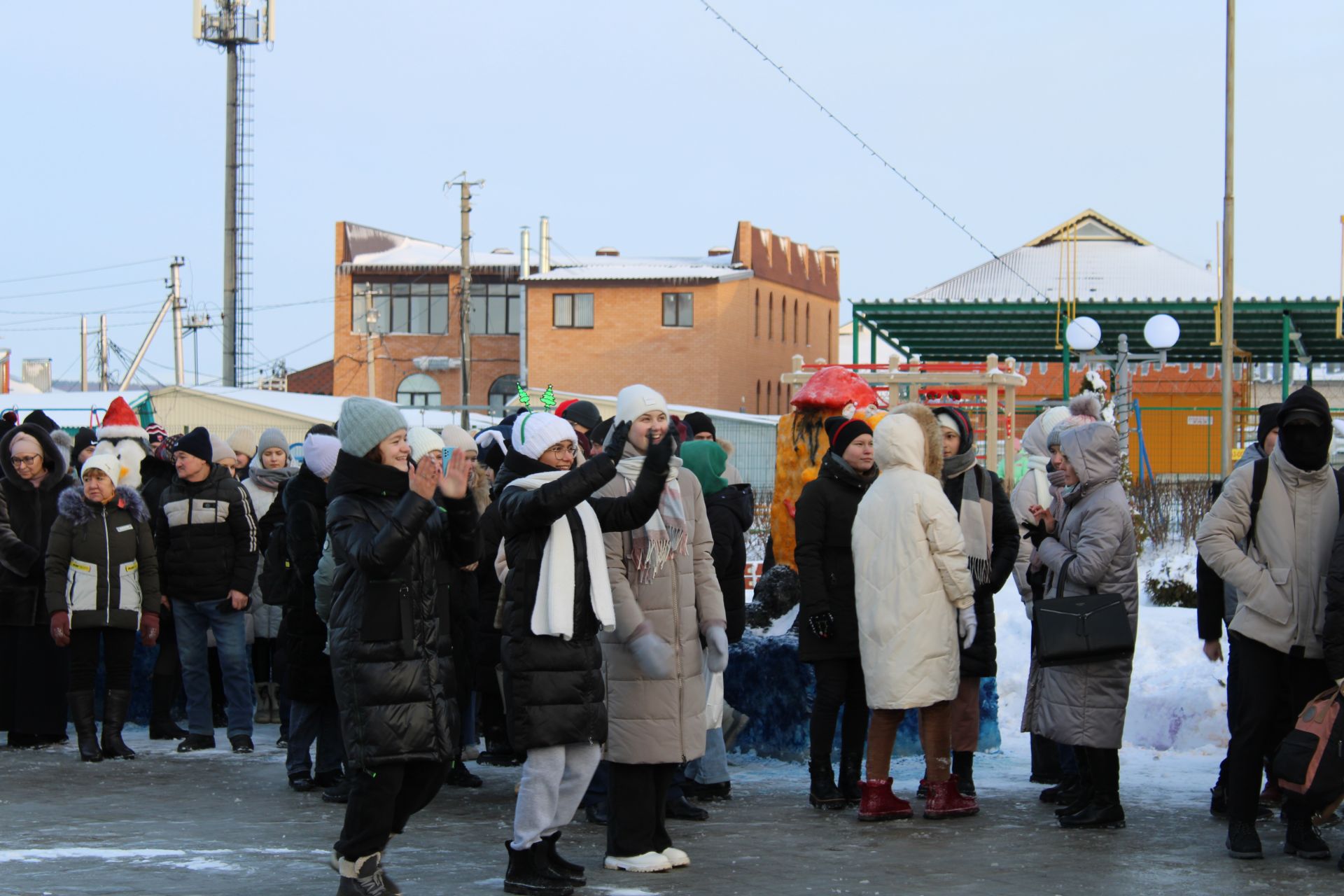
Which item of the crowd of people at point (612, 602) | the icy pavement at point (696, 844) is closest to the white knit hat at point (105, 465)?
the crowd of people at point (612, 602)

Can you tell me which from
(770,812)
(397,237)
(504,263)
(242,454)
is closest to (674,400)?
(504,263)

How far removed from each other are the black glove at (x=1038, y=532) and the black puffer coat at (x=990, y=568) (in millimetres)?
193

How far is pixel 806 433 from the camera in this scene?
9500mm

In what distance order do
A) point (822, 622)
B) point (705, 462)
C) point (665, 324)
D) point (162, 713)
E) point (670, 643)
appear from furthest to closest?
point (665, 324)
point (162, 713)
point (705, 462)
point (822, 622)
point (670, 643)

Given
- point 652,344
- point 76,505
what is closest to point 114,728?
point 76,505

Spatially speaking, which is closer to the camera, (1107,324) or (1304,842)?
(1304,842)

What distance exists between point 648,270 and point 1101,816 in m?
52.7

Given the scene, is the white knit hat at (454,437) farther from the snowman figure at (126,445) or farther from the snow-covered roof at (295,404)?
the snow-covered roof at (295,404)

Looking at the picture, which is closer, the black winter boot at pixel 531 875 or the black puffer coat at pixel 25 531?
the black winter boot at pixel 531 875

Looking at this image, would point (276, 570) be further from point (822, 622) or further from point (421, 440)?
point (421, 440)

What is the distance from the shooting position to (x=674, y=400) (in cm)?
5712

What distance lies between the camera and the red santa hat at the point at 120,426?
1089cm

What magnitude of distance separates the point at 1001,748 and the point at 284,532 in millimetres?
4269

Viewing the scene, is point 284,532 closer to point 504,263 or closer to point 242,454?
point 242,454
